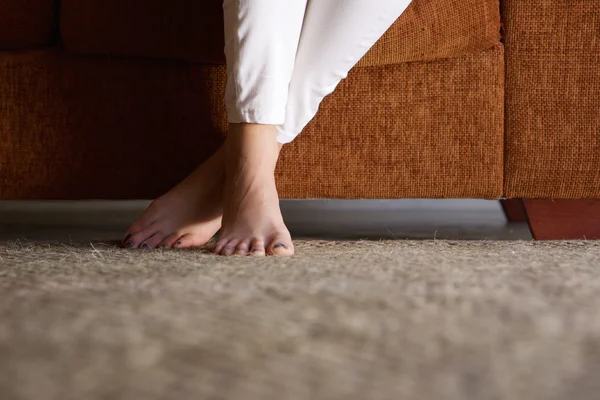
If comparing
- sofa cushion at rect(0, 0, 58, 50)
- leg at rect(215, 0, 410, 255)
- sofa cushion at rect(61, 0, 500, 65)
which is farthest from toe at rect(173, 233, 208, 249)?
sofa cushion at rect(0, 0, 58, 50)

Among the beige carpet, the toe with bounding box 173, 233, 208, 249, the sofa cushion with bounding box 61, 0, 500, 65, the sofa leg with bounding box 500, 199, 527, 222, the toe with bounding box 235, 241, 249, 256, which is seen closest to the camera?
the beige carpet

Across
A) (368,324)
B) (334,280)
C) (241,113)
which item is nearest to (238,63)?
(241,113)

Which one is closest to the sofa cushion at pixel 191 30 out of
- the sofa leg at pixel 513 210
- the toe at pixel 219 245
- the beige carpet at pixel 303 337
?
the toe at pixel 219 245

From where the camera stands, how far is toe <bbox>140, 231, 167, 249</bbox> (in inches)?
34.6

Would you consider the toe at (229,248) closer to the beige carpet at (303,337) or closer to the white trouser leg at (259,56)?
the white trouser leg at (259,56)

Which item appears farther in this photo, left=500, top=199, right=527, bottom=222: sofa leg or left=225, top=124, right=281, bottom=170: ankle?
left=500, top=199, right=527, bottom=222: sofa leg

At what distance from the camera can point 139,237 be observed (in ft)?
2.93

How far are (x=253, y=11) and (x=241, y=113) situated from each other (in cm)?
12

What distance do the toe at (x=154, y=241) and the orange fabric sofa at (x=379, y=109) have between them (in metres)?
0.24

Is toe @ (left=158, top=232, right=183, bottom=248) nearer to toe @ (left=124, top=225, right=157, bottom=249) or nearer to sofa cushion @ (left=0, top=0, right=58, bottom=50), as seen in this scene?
toe @ (left=124, top=225, right=157, bottom=249)

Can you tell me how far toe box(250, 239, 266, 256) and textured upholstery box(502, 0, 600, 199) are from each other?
584 millimetres

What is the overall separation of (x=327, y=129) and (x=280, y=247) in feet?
1.44

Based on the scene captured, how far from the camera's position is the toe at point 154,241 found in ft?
2.88

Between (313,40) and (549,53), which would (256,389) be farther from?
(549,53)
